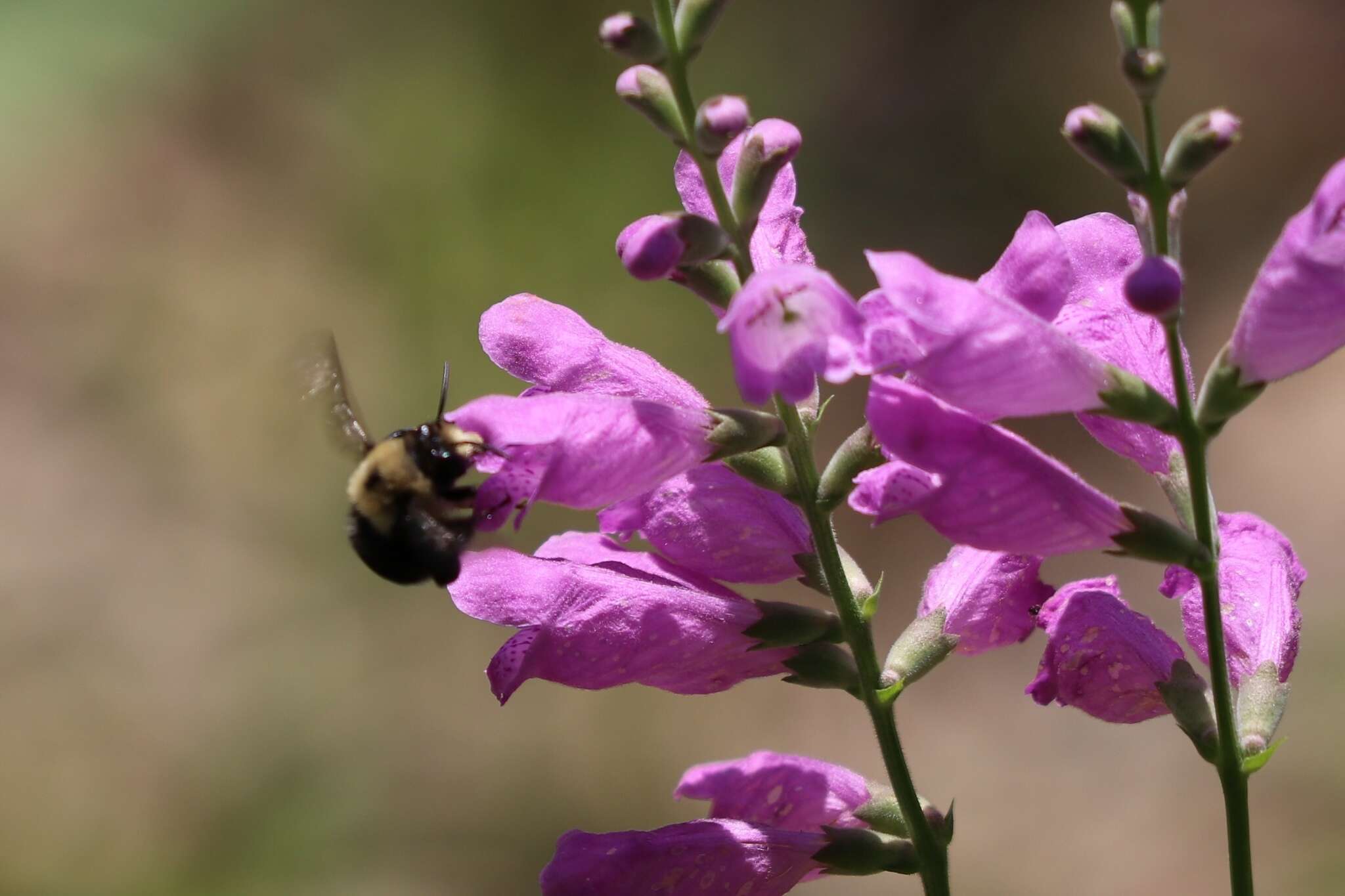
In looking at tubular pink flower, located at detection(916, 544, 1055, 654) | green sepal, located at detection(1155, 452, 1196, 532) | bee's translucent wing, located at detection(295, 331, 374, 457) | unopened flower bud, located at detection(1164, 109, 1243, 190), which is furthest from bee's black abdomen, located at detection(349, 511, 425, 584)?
unopened flower bud, located at detection(1164, 109, 1243, 190)

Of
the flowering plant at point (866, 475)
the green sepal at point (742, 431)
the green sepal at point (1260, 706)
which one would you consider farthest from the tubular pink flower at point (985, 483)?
the green sepal at point (1260, 706)

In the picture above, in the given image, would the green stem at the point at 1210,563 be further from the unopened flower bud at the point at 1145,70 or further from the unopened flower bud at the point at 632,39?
the unopened flower bud at the point at 632,39

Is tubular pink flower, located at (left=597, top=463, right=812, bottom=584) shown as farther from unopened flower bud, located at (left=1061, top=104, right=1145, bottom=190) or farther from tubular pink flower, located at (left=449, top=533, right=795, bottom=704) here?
unopened flower bud, located at (left=1061, top=104, right=1145, bottom=190)

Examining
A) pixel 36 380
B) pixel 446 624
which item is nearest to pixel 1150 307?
pixel 446 624

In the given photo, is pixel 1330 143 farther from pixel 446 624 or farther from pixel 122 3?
pixel 122 3

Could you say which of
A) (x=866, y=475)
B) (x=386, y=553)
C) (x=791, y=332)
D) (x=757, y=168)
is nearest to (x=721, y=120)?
(x=757, y=168)
